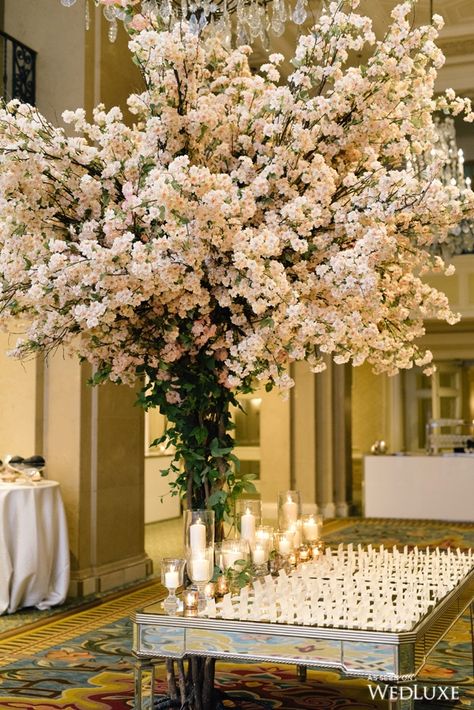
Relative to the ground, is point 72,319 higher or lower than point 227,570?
higher

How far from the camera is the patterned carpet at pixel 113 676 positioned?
3799mm

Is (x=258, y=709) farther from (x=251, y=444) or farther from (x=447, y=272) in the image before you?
(x=251, y=444)

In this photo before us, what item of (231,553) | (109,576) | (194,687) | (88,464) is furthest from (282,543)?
(109,576)

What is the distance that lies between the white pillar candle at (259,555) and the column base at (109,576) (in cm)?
359

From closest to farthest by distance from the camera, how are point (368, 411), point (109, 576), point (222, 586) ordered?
point (222, 586) → point (109, 576) → point (368, 411)

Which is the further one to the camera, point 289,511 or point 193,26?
point 289,511

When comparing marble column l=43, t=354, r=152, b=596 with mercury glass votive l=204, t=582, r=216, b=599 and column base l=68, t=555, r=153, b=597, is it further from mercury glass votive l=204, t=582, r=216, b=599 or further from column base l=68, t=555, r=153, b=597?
mercury glass votive l=204, t=582, r=216, b=599

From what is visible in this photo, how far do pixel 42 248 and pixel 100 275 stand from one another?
11.5 inches

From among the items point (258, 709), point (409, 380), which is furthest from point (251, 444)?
point (258, 709)

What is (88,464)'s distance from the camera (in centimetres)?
667

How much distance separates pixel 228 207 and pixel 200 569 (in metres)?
1.13

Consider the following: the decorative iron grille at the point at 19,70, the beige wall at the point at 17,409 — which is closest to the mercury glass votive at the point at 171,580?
the beige wall at the point at 17,409

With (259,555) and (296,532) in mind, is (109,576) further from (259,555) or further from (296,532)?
(259,555)

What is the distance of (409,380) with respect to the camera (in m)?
18.9
